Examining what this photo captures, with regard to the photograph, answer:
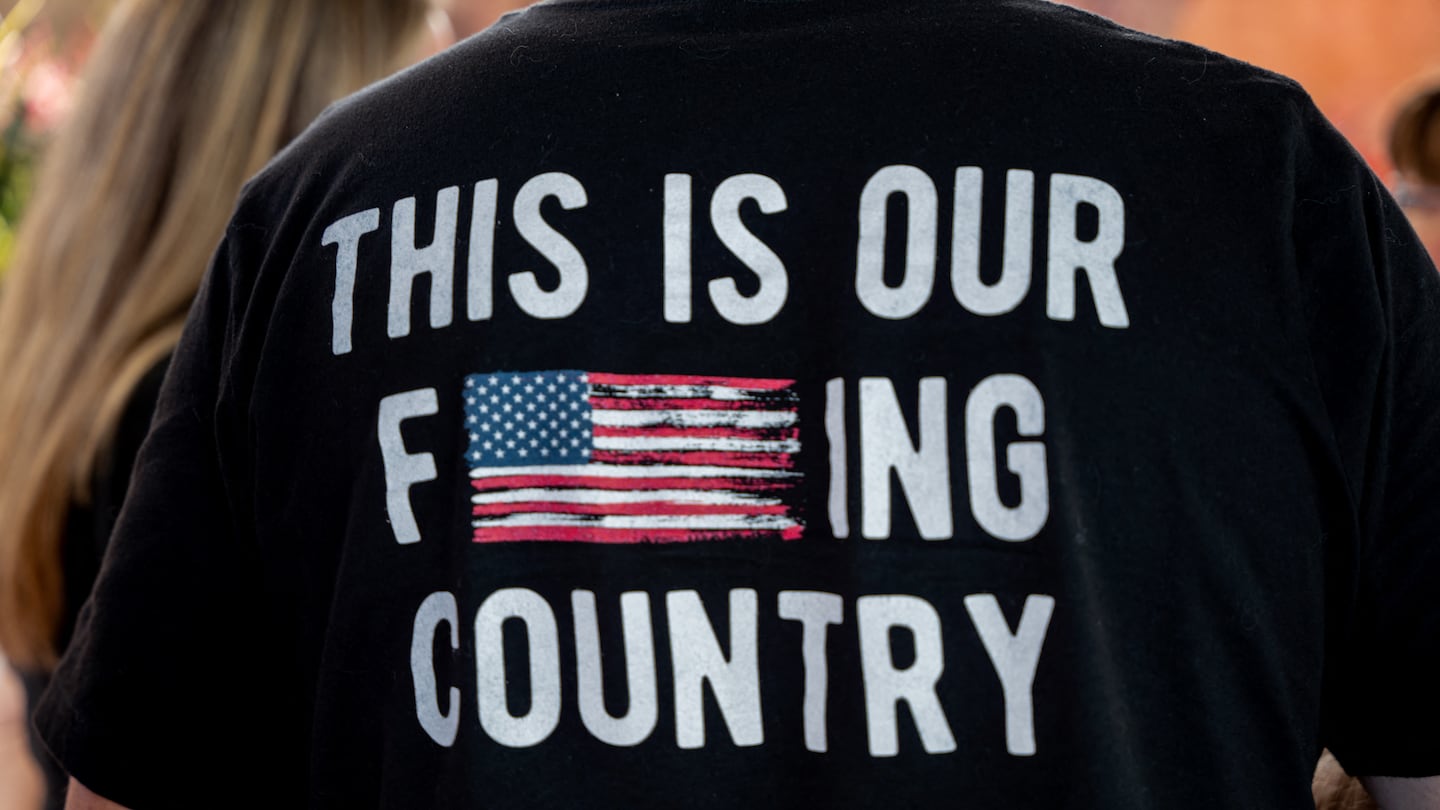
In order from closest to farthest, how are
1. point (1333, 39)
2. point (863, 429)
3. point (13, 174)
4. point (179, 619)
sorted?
point (863, 429)
point (179, 619)
point (13, 174)
point (1333, 39)

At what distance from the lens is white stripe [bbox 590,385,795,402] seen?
762 mm

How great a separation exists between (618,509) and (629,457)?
31mm

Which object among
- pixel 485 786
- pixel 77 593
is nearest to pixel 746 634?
pixel 485 786

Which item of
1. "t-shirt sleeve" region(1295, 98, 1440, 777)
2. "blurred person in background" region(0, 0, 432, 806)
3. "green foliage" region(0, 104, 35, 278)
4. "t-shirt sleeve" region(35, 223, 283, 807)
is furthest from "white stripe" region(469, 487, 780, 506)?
→ "green foliage" region(0, 104, 35, 278)

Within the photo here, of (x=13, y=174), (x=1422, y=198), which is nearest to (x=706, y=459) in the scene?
(x=1422, y=198)

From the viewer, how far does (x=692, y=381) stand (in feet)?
2.52

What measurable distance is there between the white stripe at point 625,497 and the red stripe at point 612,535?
0.02 meters

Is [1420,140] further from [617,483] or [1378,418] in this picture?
[617,483]

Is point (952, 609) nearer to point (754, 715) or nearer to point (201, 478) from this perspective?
point (754, 715)

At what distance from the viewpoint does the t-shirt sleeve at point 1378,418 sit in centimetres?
75

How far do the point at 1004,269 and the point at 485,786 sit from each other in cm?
42

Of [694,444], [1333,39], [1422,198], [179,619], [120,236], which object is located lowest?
[179,619]

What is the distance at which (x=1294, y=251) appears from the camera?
756mm

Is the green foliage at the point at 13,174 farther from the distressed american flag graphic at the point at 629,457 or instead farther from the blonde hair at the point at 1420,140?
the blonde hair at the point at 1420,140
